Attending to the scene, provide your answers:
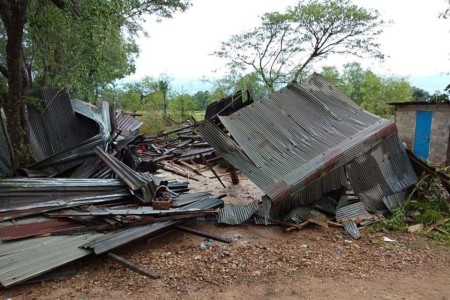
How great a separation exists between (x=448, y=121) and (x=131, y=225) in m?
11.1

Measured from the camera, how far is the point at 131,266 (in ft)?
13.7

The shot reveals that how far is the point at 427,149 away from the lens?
39.7 ft

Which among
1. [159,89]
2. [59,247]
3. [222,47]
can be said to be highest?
[222,47]

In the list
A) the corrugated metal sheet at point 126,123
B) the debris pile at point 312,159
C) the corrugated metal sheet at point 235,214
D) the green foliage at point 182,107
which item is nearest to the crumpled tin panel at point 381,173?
the debris pile at point 312,159

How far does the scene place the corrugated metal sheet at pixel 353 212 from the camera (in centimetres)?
582

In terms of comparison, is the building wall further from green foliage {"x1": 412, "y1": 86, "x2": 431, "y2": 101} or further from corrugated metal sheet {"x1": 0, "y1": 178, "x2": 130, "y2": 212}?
corrugated metal sheet {"x1": 0, "y1": 178, "x2": 130, "y2": 212}

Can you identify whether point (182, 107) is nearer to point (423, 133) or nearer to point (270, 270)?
point (423, 133)

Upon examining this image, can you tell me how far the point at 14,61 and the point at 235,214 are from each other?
16.7 feet

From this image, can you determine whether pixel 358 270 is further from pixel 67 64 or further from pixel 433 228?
pixel 67 64

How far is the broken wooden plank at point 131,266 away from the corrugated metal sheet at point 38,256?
13.2 inches

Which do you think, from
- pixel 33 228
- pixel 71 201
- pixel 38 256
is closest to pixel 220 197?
pixel 71 201

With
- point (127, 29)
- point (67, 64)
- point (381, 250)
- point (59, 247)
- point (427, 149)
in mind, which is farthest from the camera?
point (127, 29)

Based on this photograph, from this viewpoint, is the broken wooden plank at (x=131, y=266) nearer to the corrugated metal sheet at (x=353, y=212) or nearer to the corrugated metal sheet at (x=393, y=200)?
the corrugated metal sheet at (x=353, y=212)

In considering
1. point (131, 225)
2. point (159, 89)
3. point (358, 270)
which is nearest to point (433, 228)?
point (358, 270)
